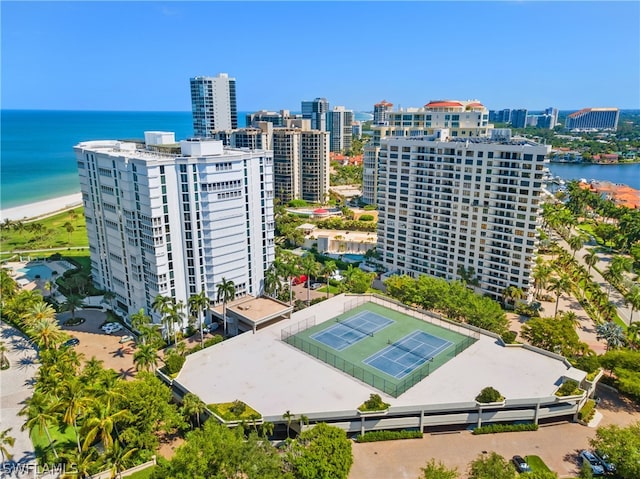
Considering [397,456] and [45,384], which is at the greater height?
[45,384]

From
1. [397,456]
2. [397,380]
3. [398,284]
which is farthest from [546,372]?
[398,284]

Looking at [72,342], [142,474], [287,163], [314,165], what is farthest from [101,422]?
[314,165]

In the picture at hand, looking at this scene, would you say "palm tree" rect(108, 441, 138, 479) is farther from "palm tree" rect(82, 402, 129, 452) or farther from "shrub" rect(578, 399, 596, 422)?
"shrub" rect(578, 399, 596, 422)

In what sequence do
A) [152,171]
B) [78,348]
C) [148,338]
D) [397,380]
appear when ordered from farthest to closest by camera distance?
1. [78,348]
2. [152,171]
3. [148,338]
4. [397,380]

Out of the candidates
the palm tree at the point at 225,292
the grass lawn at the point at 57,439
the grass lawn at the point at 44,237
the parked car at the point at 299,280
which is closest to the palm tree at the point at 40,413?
the grass lawn at the point at 57,439

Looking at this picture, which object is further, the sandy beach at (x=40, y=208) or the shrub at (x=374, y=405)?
the sandy beach at (x=40, y=208)

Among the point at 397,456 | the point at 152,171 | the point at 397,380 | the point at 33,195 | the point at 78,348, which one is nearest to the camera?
the point at 397,456

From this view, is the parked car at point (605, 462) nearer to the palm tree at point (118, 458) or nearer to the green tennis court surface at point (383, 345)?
the green tennis court surface at point (383, 345)

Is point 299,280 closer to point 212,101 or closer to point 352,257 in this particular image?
point 352,257

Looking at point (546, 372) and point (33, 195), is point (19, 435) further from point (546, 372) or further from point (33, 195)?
point (33, 195)
